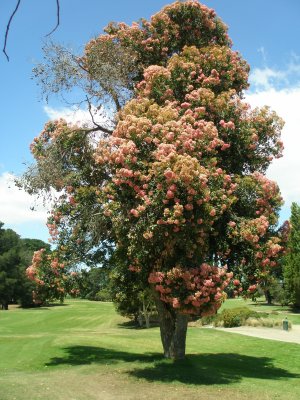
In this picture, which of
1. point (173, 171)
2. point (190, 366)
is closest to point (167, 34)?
point (173, 171)

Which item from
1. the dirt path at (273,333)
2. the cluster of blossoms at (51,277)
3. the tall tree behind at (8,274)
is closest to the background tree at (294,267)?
the dirt path at (273,333)

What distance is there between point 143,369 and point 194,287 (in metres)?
4.67

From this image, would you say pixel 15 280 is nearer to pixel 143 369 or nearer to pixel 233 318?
pixel 233 318

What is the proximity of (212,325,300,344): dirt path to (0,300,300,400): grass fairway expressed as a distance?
2.08 m

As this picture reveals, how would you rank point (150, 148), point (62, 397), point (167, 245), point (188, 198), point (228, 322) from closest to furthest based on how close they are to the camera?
point (62, 397) < point (188, 198) < point (167, 245) < point (150, 148) < point (228, 322)

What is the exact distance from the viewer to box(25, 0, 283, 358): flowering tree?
12508mm

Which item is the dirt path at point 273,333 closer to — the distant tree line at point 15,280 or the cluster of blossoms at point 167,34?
the cluster of blossoms at point 167,34

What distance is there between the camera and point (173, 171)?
12.0 metres

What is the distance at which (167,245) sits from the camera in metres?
12.8

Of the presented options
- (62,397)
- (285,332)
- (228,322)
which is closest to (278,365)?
(62,397)

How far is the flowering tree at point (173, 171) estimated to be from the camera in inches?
492

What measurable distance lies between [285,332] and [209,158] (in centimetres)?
2162

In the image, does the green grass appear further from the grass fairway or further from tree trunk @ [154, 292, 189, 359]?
tree trunk @ [154, 292, 189, 359]

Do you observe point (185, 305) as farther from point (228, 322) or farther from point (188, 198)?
point (228, 322)
